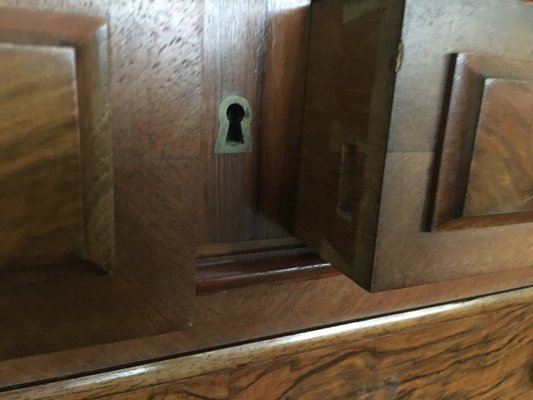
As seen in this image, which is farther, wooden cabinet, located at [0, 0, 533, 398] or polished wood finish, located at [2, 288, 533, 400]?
polished wood finish, located at [2, 288, 533, 400]

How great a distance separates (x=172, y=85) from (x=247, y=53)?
0.52 feet

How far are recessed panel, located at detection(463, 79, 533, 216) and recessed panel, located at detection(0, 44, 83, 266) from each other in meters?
0.28

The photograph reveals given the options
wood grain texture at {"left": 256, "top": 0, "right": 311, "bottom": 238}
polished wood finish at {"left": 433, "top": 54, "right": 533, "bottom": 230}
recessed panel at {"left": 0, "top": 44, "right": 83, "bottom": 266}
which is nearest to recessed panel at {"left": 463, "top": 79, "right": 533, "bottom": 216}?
polished wood finish at {"left": 433, "top": 54, "right": 533, "bottom": 230}

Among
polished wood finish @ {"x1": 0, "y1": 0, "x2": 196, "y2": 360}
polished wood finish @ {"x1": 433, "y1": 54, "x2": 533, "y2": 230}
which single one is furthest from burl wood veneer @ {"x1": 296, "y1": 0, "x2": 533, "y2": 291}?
polished wood finish @ {"x1": 0, "y1": 0, "x2": 196, "y2": 360}

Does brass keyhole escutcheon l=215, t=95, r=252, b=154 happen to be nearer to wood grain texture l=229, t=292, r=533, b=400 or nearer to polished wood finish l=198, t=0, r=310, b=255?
polished wood finish l=198, t=0, r=310, b=255

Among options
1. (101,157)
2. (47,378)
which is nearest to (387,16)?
(101,157)

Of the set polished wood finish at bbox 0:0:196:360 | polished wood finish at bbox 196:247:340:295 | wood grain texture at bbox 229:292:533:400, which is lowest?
wood grain texture at bbox 229:292:533:400

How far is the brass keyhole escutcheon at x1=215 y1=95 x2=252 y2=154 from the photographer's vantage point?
468mm

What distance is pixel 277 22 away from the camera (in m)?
0.47

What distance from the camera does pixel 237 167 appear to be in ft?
1.60

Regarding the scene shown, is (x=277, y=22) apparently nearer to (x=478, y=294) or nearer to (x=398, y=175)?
(x=398, y=175)

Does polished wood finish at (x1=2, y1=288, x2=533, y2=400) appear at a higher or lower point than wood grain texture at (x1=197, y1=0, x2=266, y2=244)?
lower

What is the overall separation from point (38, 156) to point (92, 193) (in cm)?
4

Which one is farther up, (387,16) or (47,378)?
(387,16)
